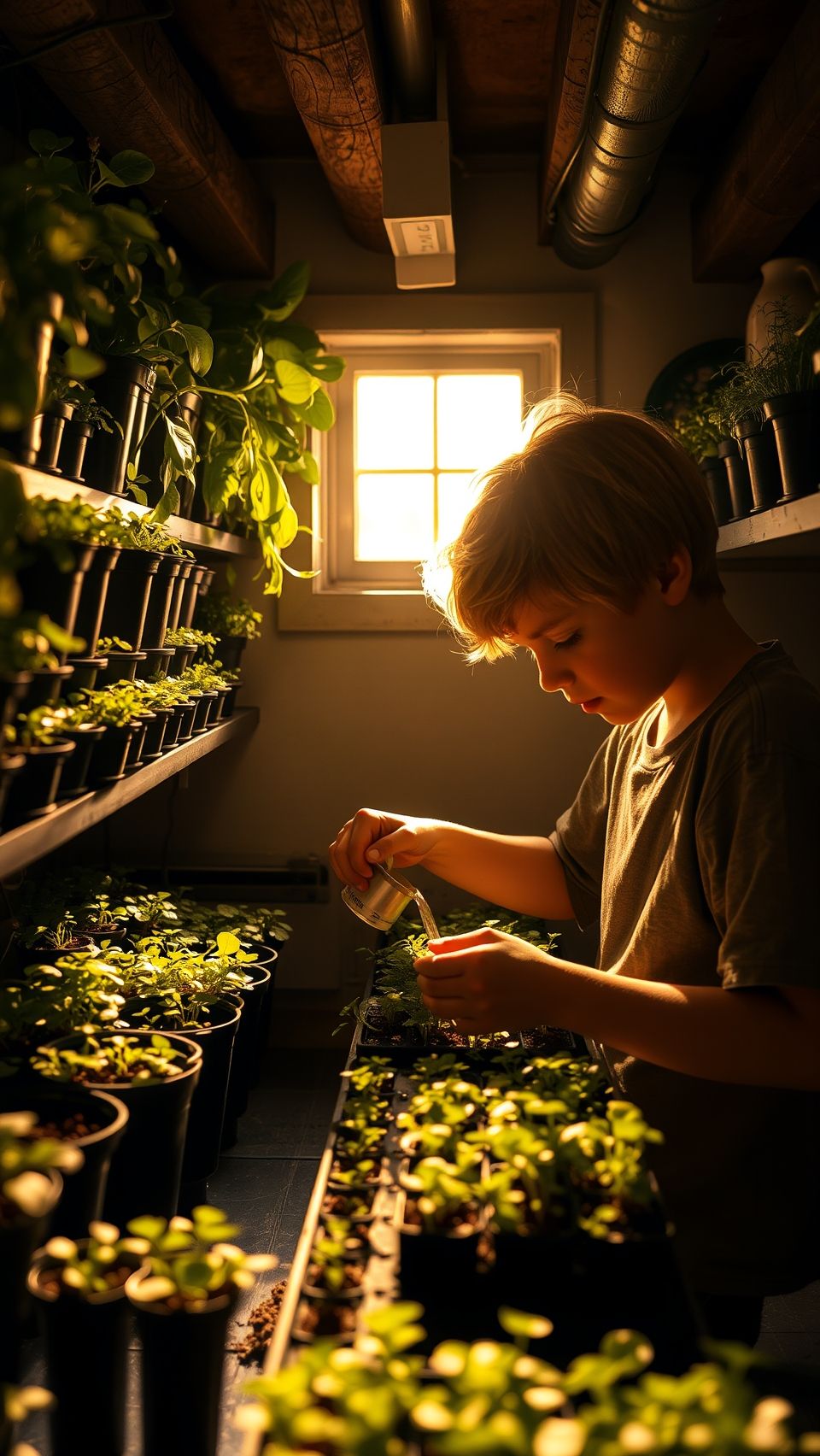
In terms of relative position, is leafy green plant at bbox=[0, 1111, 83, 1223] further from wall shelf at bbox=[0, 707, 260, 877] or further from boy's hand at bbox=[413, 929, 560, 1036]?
boy's hand at bbox=[413, 929, 560, 1036]

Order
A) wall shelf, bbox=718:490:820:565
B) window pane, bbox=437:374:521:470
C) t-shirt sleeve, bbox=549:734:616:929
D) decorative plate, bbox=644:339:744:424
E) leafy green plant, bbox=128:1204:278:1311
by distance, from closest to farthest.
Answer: leafy green plant, bbox=128:1204:278:1311 → wall shelf, bbox=718:490:820:565 → t-shirt sleeve, bbox=549:734:616:929 → decorative plate, bbox=644:339:744:424 → window pane, bbox=437:374:521:470

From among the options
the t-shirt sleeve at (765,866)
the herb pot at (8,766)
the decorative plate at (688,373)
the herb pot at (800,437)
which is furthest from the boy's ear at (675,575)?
the decorative plate at (688,373)

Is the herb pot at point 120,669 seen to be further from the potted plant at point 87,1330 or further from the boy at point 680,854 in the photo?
the potted plant at point 87,1330

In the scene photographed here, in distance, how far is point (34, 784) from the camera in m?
1.33

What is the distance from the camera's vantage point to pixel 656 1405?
27.4 inches

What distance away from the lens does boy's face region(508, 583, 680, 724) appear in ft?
4.82

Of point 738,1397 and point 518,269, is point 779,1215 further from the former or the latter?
point 518,269

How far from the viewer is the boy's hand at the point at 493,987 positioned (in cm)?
126

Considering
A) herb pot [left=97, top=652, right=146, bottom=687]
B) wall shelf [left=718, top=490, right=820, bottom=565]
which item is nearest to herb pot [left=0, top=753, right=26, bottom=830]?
herb pot [left=97, top=652, right=146, bottom=687]

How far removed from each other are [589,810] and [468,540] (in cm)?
59

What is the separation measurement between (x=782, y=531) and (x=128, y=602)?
107 centimetres

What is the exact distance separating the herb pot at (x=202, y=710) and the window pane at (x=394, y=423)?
3.58 ft

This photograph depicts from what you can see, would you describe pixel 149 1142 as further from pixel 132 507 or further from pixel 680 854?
pixel 132 507

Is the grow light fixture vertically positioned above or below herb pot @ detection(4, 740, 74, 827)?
above
